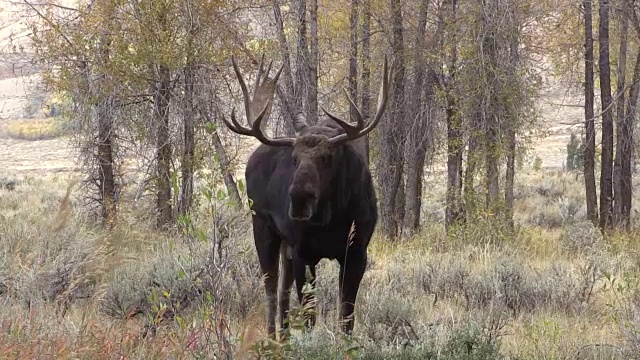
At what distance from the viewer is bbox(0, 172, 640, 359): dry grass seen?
4113mm

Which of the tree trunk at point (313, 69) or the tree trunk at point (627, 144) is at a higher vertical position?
Result: the tree trunk at point (313, 69)

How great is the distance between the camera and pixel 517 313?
717 cm

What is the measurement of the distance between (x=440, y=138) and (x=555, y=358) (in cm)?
1319

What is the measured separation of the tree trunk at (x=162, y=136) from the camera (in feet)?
44.0

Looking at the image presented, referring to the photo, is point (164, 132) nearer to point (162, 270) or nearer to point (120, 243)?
point (120, 243)

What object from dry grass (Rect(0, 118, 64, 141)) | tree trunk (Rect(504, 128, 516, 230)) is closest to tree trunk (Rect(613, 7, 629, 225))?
tree trunk (Rect(504, 128, 516, 230))

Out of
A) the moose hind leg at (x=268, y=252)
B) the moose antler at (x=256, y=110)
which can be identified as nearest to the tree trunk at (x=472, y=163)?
the moose antler at (x=256, y=110)

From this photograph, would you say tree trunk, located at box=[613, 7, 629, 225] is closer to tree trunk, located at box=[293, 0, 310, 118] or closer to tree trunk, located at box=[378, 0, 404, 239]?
tree trunk, located at box=[378, 0, 404, 239]

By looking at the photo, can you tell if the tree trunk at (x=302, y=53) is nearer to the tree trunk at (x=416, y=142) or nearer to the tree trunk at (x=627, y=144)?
the tree trunk at (x=416, y=142)

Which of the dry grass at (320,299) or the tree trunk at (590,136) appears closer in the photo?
the dry grass at (320,299)

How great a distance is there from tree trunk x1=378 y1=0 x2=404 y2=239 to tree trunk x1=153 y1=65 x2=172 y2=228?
4.26m

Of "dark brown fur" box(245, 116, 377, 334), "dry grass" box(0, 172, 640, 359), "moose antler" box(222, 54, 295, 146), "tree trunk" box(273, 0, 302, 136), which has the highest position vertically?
"tree trunk" box(273, 0, 302, 136)

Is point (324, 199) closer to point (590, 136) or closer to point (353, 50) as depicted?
point (353, 50)

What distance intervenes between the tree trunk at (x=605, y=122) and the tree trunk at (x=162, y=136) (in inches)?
329
